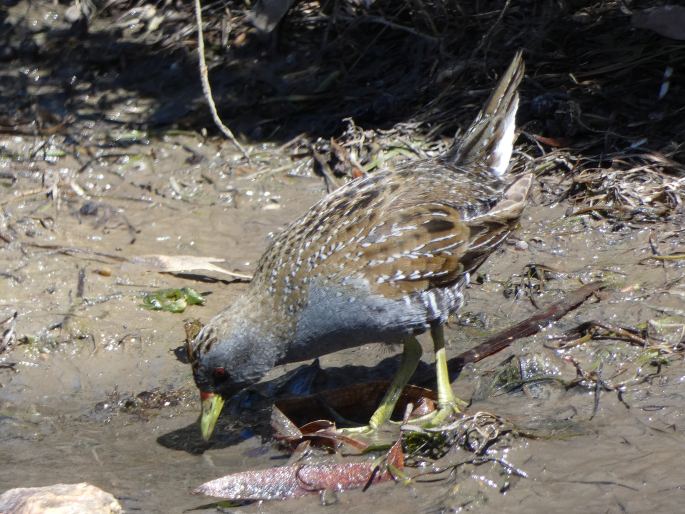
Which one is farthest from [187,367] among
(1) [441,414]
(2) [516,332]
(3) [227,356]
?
(2) [516,332]

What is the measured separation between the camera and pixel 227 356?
5.74 m

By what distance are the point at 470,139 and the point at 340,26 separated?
324 cm

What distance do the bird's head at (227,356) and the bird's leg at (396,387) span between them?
24.6 inches

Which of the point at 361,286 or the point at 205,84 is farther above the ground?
the point at 205,84

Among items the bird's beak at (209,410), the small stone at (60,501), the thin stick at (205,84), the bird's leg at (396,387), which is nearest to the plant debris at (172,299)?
the thin stick at (205,84)

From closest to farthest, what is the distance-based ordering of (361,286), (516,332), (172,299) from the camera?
(361,286) < (516,332) < (172,299)

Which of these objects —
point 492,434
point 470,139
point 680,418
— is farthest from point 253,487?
point 470,139

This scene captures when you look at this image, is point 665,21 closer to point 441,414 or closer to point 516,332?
point 516,332

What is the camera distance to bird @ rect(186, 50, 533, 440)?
574cm

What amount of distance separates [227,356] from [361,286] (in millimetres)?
825

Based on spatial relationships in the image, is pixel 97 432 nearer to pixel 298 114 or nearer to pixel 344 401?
pixel 344 401

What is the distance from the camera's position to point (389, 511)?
16.8 feet

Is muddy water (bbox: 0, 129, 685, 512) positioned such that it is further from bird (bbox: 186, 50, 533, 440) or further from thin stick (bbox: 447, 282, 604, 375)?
bird (bbox: 186, 50, 533, 440)

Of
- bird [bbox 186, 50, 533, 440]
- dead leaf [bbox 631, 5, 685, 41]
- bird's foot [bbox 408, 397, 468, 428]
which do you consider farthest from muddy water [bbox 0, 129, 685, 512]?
dead leaf [bbox 631, 5, 685, 41]
